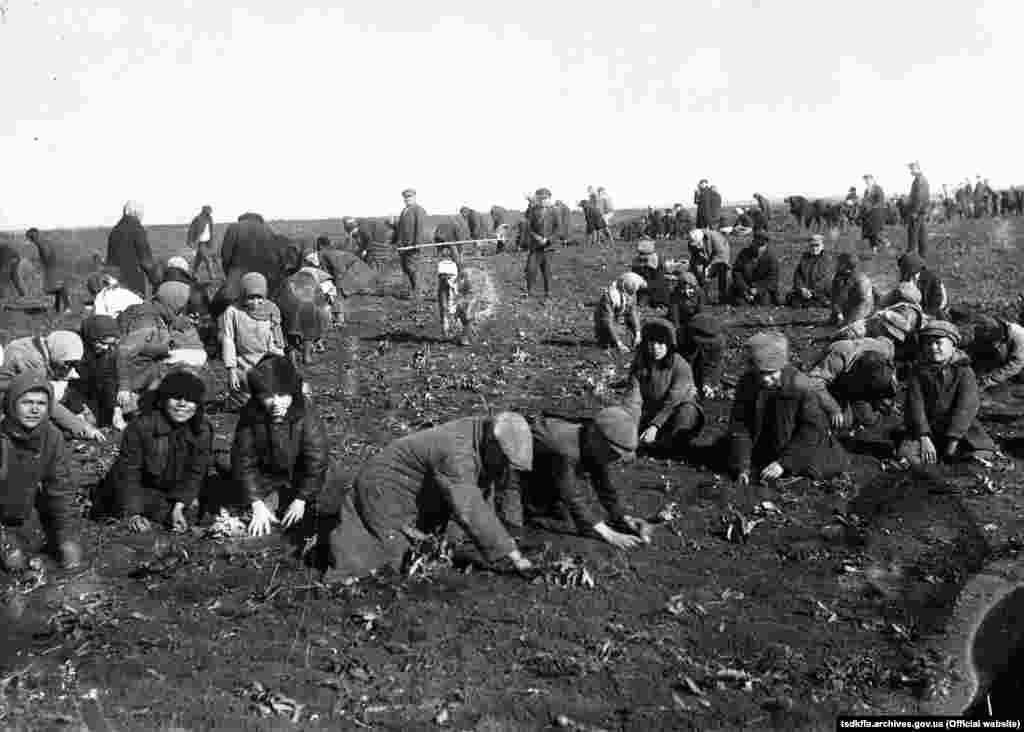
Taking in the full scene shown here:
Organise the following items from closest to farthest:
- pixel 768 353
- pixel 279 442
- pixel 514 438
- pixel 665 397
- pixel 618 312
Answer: pixel 514 438 < pixel 279 442 < pixel 768 353 < pixel 665 397 < pixel 618 312

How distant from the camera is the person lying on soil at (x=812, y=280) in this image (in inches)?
715

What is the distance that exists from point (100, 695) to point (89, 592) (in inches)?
59.5

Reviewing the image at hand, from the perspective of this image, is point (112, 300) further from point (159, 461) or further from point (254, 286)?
point (159, 461)

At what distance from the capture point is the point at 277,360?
7.54m

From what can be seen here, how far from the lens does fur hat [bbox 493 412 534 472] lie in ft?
20.0

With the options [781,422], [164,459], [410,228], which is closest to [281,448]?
[164,459]

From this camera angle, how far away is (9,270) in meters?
21.8

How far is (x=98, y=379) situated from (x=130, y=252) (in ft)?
19.6

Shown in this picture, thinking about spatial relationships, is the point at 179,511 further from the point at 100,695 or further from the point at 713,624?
the point at 713,624

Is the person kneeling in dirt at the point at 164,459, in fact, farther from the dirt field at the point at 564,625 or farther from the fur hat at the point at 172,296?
the fur hat at the point at 172,296

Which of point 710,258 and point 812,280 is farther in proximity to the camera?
point 710,258

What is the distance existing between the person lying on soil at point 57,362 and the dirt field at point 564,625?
0.37 meters

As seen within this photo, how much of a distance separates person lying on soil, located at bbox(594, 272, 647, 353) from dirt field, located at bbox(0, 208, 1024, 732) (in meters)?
5.12

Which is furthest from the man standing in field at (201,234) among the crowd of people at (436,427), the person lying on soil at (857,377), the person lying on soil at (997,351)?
the person lying on soil at (997,351)
